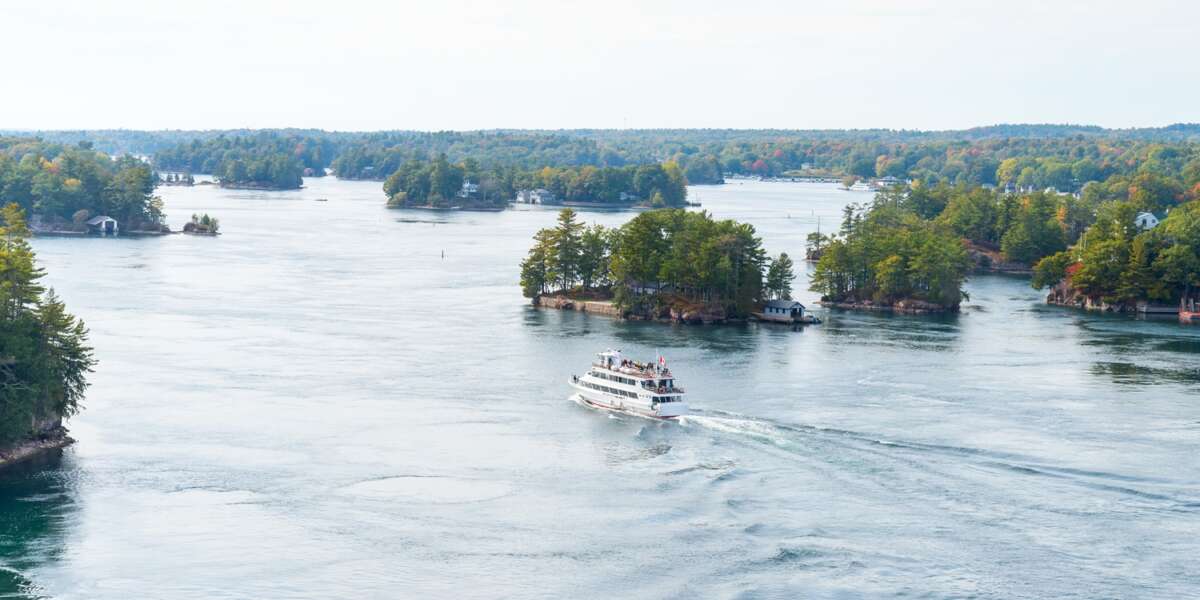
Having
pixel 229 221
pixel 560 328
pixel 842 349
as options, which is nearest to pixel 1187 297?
pixel 842 349

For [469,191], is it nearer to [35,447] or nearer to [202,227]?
[202,227]

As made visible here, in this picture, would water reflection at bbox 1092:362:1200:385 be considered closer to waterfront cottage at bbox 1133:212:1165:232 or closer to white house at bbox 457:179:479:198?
waterfront cottage at bbox 1133:212:1165:232

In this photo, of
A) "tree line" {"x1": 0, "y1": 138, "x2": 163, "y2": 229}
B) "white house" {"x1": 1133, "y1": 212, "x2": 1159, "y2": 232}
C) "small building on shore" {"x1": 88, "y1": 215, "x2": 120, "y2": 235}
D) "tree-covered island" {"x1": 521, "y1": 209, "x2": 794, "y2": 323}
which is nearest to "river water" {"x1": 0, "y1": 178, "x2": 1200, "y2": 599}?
"tree-covered island" {"x1": 521, "y1": 209, "x2": 794, "y2": 323}

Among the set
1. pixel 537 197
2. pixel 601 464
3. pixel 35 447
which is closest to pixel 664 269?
pixel 601 464

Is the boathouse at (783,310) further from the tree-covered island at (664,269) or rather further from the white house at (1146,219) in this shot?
the white house at (1146,219)

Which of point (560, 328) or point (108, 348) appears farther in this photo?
point (560, 328)

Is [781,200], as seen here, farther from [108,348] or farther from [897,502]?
[897,502]
